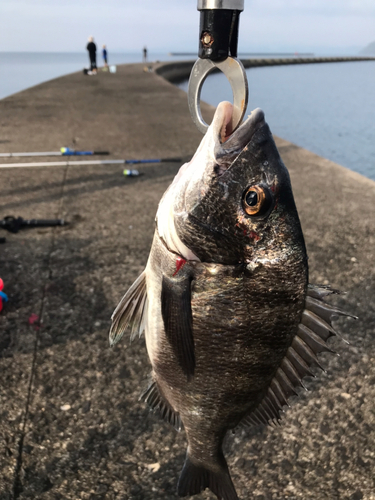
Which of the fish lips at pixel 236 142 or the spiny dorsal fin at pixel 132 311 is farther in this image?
the spiny dorsal fin at pixel 132 311

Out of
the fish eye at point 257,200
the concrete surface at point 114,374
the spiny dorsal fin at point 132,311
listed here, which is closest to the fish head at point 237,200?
the fish eye at point 257,200

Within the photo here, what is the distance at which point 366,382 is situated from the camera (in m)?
3.00

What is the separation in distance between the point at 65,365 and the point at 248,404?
6.15 feet

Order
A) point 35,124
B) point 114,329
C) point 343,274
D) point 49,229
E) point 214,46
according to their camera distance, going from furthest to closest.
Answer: point 35,124
point 49,229
point 343,274
point 114,329
point 214,46

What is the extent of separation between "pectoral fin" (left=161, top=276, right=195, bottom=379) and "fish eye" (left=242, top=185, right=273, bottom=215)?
38 centimetres

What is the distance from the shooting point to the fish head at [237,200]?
1.41 metres

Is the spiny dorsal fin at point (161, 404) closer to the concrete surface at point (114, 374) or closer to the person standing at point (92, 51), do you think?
the concrete surface at point (114, 374)

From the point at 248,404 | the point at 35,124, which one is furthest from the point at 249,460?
the point at 35,124

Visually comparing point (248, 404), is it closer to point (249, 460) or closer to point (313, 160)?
point (249, 460)

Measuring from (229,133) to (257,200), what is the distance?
0.89 feet

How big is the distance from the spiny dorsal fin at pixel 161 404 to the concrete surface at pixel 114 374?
0.59m

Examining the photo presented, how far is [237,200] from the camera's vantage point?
1.49 metres

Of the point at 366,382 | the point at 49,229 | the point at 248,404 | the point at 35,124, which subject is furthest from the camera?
the point at 35,124

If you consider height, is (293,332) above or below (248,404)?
above
